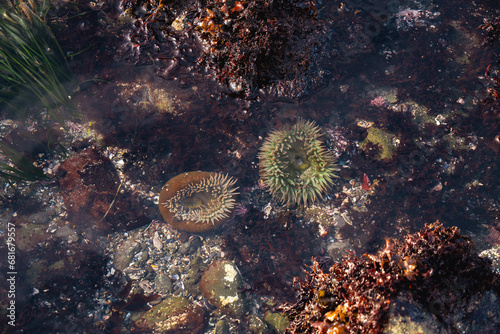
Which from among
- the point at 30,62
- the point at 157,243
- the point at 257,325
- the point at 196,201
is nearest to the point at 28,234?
the point at 157,243

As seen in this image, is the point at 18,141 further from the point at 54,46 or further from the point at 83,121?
the point at 54,46

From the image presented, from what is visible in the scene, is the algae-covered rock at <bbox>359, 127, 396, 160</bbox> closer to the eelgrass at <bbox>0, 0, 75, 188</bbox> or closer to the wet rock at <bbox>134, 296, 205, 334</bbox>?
the wet rock at <bbox>134, 296, 205, 334</bbox>

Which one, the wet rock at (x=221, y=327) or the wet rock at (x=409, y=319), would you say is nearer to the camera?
the wet rock at (x=409, y=319)

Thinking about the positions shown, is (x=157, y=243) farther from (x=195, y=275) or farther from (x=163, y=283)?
(x=195, y=275)

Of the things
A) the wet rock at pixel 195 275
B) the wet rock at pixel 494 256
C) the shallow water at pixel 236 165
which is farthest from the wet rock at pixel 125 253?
the wet rock at pixel 494 256

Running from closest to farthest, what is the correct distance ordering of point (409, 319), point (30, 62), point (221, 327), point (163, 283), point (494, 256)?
point (409, 319)
point (494, 256)
point (30, 62)
point (221, 327)
point (163, 283)

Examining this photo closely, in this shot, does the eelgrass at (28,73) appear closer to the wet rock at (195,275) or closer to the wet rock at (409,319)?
the wet rock at (195,275)

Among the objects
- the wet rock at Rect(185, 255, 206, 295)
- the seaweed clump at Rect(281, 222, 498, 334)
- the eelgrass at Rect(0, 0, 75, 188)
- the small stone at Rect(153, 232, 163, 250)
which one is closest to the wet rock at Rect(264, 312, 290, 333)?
the wet rock at Rect(185, 255, 206, 295)
